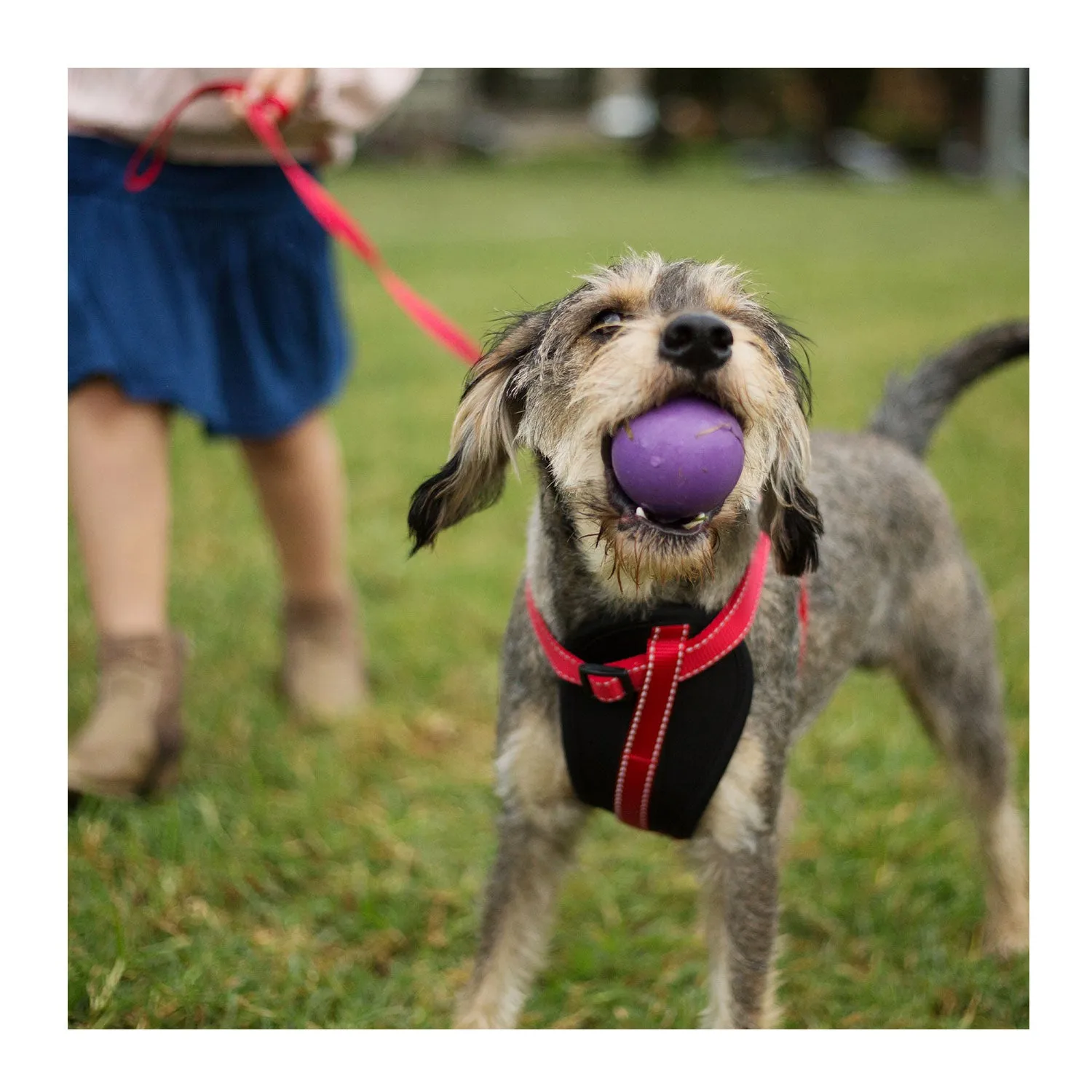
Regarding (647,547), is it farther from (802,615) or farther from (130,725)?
(130,725)

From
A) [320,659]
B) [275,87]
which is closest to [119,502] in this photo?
[320,659]

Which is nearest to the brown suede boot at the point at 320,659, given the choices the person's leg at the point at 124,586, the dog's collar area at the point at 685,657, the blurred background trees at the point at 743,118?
the person's leg at the point at 124,586

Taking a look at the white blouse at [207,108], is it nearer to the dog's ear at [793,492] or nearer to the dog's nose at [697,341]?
the dog's ear at [793,492]

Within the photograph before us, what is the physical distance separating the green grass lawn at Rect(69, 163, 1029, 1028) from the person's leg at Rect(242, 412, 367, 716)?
17 centimetres

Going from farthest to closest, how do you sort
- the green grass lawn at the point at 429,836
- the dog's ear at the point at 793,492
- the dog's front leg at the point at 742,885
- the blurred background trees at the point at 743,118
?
the blurred background trees at the point at 743,118 → the green grass lawn at the point at 429,836 → the dog's front leg at the point at 742,885 → the dog's ear at the point at 793,492

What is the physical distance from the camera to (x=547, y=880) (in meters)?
2.88

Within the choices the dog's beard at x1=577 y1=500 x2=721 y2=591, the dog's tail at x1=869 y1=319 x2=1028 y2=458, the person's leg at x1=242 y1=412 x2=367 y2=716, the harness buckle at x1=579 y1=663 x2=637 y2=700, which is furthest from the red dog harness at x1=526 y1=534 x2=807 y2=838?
the person's leg at x1=242 y1=412 x2=367 y2=716

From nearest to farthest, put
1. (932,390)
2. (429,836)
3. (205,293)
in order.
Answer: (932,390)
(429,836)
(205,293)

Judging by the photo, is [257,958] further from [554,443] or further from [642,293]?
[642,293]

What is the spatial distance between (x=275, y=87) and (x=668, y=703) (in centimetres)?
211

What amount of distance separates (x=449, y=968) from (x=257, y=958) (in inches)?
20.2

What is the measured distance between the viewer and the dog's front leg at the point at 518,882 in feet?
8.91

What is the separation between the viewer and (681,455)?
214 centimetres
